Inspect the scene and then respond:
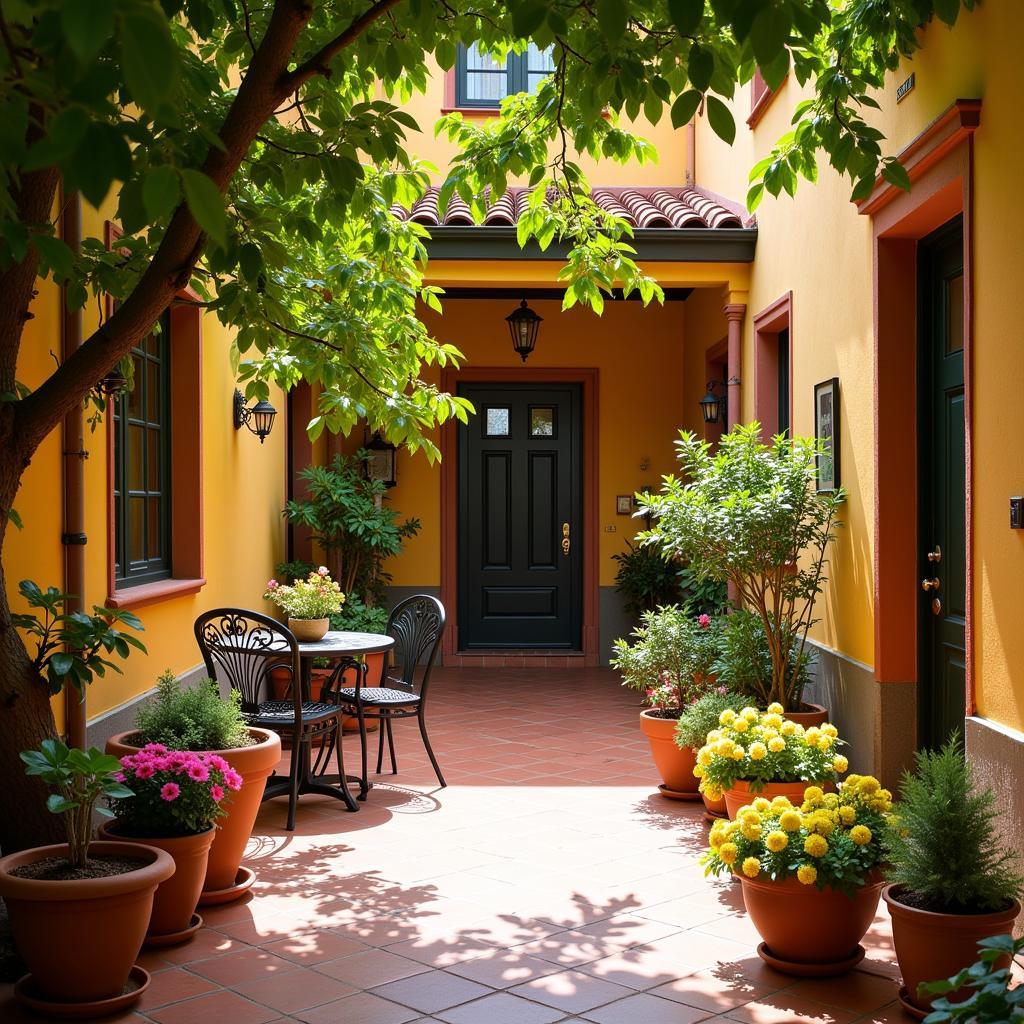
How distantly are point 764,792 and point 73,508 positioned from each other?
9.12 ft

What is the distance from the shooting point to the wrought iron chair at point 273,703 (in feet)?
17.9

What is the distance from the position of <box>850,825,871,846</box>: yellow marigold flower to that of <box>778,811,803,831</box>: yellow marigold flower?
158 mm

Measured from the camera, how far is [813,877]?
344 cm

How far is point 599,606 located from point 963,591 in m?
6.40

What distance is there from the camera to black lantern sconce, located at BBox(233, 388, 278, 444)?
750 centimetres

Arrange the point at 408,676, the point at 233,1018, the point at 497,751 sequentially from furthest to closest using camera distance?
the point at 497,751, the point at 408,676, the point at 233,1018

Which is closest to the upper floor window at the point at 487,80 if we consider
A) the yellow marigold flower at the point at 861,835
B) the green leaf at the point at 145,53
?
the yellow marigold flower at the point at 861,835

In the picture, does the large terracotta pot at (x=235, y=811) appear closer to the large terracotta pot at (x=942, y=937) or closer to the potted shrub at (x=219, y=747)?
the potted shrub at (x=219, y=747)

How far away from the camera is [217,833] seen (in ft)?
13.9

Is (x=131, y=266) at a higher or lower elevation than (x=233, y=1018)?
higher

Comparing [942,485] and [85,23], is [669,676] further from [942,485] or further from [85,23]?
[85,23]

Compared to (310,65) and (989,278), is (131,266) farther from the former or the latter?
(989,278)

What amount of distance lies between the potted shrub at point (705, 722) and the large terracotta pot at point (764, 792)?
29.1 inches

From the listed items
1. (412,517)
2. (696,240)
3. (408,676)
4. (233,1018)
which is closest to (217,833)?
(233,1018)
